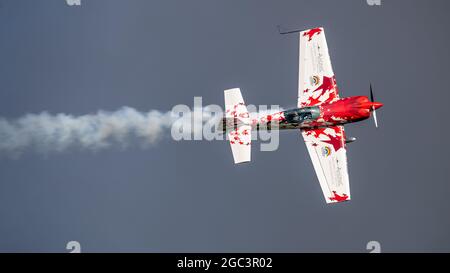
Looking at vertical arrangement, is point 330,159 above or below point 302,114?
below

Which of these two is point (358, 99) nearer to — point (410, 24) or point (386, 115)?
point (386, 115)

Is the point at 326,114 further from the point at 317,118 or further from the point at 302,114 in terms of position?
the point at 302,114

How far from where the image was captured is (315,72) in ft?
96.2

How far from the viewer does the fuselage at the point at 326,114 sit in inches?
1120

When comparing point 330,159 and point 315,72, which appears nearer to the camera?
point 330,159

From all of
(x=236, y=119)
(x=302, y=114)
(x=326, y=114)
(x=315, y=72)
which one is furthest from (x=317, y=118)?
(x=236, y=119)

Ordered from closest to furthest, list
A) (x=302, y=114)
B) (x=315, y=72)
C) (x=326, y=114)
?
(x=326, y=114), (x=302, y=114), (x=315, y=72)

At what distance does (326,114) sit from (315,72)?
88.2 inches

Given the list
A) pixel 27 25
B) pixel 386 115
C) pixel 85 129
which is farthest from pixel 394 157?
pixel 27 25


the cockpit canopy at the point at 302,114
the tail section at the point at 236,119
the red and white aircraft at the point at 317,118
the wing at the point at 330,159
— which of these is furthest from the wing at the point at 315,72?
the tail section at the point at 236,119

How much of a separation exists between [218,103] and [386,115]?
31.8 feet

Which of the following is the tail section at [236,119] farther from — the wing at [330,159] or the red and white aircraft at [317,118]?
the wing at [330,159]

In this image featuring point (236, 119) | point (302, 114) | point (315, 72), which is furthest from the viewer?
point (315, 72)

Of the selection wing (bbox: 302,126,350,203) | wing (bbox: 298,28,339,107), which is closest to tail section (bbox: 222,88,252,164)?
wing (bbox: 298,28,339,107)
